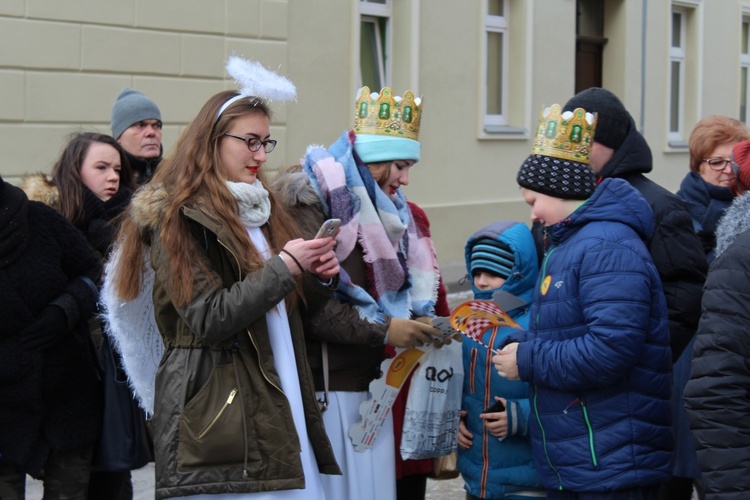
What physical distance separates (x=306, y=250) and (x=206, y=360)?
17.4 inches

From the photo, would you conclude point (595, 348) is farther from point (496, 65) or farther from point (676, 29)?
point (676, 29)

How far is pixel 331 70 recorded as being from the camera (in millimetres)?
10680

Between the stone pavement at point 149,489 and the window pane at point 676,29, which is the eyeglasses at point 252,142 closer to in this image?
the stone pavement at point 149,489

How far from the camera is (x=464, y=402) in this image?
4016 millimetres

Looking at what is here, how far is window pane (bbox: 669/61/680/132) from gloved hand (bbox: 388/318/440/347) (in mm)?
13890

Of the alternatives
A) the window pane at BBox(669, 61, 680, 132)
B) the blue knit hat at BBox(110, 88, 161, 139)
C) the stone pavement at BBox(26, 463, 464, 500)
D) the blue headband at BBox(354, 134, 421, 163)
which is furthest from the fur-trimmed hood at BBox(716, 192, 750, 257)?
the window pane at BBox(669, 61, 680, 132)

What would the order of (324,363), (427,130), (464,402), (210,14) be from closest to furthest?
1. (324,363)
2. (464,402)
3. (210,14)
4. (427,130)

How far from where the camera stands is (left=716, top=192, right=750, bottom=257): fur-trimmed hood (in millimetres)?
2811

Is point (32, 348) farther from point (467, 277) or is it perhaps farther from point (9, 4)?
point (9, 4)

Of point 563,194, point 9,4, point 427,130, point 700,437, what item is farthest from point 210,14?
point 700,437

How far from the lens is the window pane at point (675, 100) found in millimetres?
16844

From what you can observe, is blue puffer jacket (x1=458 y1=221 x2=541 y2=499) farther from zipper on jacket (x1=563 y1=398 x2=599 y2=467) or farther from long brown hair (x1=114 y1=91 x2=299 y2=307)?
long brown hair (x1=114 y1=91 x2=299 y2=307)

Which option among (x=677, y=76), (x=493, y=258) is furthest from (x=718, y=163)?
(x=677, y=76)

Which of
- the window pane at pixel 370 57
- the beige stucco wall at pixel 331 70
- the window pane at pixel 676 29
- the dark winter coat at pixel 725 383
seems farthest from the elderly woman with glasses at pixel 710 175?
the window pane at pixel 676 29
